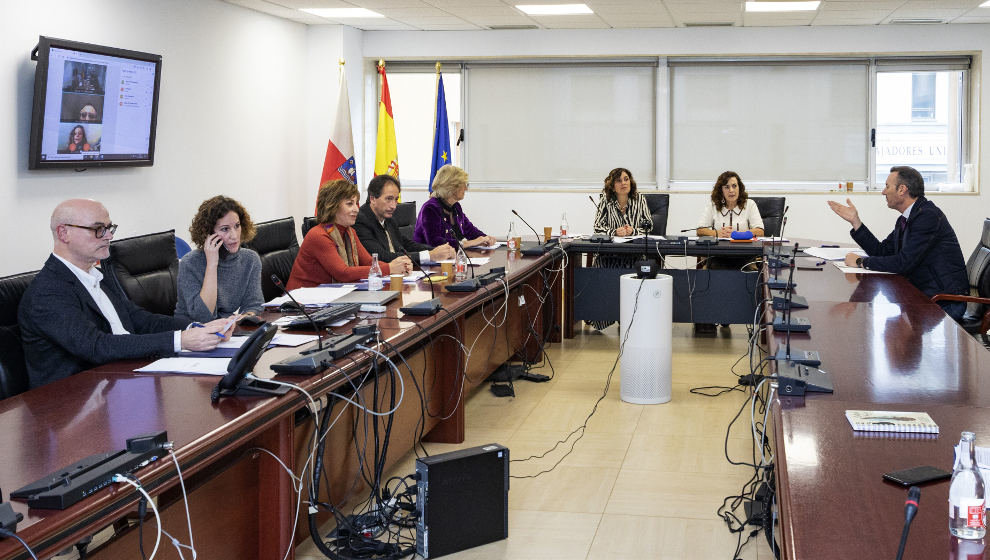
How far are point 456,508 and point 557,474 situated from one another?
902mm

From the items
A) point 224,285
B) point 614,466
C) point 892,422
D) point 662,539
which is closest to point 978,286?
point 614,466

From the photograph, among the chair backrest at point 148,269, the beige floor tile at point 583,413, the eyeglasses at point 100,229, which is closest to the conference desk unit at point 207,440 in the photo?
the eyeglasses at point 100,229

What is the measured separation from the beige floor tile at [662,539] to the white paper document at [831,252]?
114 inches

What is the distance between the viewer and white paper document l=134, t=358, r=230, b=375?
106 inches

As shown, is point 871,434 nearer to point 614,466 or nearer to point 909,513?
point 909,513

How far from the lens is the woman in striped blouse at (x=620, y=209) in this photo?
23.2 feet

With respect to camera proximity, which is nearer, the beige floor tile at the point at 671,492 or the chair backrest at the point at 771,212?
the beige floor tile at the point at 671,492

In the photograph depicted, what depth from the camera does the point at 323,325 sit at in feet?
10.9

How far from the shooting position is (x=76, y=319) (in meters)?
2.87

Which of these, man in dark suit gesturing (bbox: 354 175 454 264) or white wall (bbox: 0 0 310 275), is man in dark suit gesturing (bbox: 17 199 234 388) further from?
white wall (bbox: 0 0 310 275)

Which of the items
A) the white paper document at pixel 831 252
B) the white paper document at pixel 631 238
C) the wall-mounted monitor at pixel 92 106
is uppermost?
the wall-mounted monitor at pixel 92 106

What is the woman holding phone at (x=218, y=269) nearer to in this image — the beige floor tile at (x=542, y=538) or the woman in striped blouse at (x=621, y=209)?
the beige floor tile at (x=542, y=538)

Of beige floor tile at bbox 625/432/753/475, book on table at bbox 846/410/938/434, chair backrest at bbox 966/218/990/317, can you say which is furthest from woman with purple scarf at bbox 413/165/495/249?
book on table at bbox 846/410/938/434

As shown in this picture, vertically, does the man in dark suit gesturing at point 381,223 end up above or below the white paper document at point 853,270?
above
